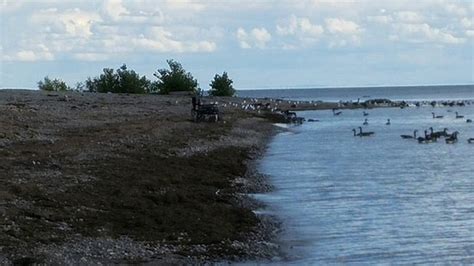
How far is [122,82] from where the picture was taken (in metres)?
96.4

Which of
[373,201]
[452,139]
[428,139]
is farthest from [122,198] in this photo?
[428,139]

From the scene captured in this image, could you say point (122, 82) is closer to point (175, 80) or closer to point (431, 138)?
point (175, 80)

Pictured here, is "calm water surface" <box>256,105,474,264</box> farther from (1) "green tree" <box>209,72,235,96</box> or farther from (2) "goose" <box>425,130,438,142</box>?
(1) "green tree" <box>209,72,235,96</box>

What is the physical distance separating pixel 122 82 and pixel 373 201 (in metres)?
74.0

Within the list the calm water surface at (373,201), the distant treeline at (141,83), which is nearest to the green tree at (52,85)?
the distant treeline at (141,83)

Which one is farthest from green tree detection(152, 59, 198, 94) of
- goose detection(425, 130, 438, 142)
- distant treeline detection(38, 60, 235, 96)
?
goose detection(425, 130, 438, 142)

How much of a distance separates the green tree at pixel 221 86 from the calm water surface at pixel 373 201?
5572 centimetres

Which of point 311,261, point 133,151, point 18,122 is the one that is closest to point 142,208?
point 311,261

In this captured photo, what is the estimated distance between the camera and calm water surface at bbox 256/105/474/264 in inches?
689

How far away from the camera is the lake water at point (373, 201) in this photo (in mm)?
17438

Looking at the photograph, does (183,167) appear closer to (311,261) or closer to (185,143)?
(185,143)

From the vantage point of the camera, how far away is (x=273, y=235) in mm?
18594

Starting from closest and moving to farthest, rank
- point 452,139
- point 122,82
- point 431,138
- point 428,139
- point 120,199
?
point 120,199
point 452,139
point 428,139
point 431,138
point 122,82

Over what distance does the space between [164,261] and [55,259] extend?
1.86m
